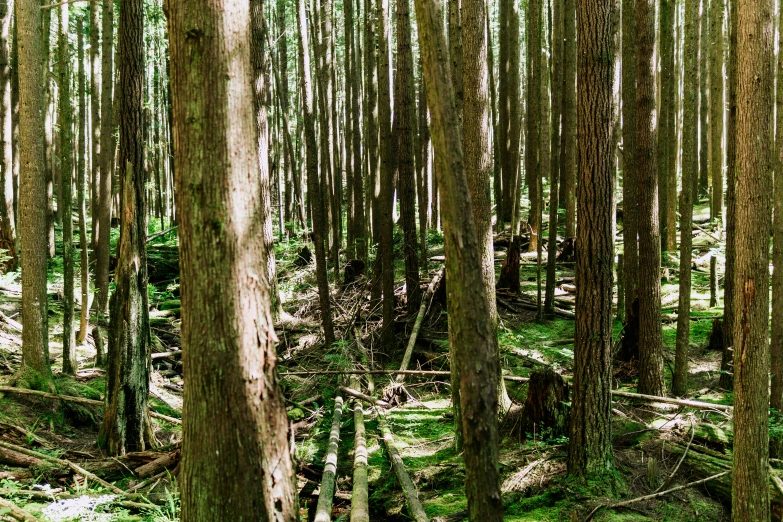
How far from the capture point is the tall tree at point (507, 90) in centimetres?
1532

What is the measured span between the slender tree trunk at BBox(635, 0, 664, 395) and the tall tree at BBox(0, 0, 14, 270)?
12366 mm

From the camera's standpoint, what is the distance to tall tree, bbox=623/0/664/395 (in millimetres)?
7512

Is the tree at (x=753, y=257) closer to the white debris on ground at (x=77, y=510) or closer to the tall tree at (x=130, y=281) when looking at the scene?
the white debris on ground at (x=77, y=510)

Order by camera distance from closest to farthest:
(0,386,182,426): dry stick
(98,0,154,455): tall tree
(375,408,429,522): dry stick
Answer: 1. (375,408,429,522): dry stick
2. (98,0,154,455): tall tree
3. (0,386,182,426): dry stick

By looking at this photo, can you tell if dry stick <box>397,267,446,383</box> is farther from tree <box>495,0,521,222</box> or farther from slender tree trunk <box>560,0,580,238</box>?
slender tree trunk <box>560,0,580,238</box>

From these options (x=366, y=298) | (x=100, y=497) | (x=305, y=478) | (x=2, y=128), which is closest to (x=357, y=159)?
(x=366, y=298)

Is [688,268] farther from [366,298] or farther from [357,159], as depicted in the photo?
[357,159]

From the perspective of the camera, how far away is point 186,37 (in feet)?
→ 11.1

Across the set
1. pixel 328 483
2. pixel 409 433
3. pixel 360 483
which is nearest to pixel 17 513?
pixel 328 483

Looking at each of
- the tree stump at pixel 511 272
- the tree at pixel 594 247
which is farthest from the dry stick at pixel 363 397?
the tree stump at pixel 511 272

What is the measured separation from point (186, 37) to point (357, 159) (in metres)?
11.7

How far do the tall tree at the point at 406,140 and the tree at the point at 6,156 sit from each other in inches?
338

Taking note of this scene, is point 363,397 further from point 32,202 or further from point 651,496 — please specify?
point 32,202

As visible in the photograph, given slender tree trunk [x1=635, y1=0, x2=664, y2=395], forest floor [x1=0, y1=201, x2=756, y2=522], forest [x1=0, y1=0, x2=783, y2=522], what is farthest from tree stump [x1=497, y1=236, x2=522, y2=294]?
slender tree trunk [x1=635, y1=0, x2=664, y2=395]
